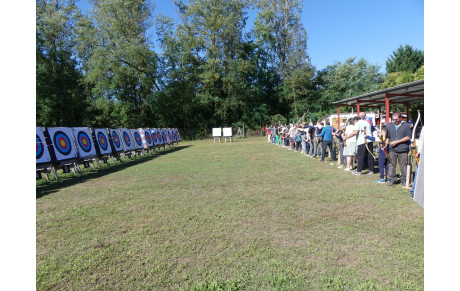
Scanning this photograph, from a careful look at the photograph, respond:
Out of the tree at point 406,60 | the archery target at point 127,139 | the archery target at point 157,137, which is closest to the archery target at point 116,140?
the archery target at point 127,139

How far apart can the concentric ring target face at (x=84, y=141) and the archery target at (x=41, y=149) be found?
4.95 feet

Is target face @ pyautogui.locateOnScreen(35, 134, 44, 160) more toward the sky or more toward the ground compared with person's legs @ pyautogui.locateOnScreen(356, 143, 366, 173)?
more toward the sky

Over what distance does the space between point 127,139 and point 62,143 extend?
4.82 meters

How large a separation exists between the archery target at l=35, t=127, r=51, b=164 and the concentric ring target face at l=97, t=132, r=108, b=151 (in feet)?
8.96

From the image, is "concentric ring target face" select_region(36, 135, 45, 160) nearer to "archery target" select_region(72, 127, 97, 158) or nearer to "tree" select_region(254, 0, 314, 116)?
"archery target" select_region(72, 127, 97, 158)

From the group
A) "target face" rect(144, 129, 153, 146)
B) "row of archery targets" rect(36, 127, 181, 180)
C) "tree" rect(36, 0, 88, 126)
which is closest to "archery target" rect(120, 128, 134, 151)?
"row of archery targets" rect(36, 127, 181, 180)

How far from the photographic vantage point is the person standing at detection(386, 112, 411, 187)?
5.19 meters

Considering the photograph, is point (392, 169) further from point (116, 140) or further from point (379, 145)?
point (116, 140)

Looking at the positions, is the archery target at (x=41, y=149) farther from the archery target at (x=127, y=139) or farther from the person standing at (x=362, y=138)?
the person standing at (x=362, y=138)

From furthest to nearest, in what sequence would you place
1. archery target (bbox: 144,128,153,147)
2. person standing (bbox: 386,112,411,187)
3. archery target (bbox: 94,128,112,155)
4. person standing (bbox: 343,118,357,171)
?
archery target (bbox: 144,128,153,147)
archery target (bbox: 94,128,112,155)
person standing (bbox: 343,118,357,171)
person standing (bbox: 386,112,411,187)

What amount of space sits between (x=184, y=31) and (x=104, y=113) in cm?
1509

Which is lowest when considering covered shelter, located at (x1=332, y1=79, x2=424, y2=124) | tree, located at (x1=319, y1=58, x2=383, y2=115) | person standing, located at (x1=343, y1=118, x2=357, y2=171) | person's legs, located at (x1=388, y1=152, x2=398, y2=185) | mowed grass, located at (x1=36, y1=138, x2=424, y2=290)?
mowed grass, located at (x1=36, y1=138, x2=424, y2=290)

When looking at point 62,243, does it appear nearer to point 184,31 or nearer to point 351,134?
point 351,134
